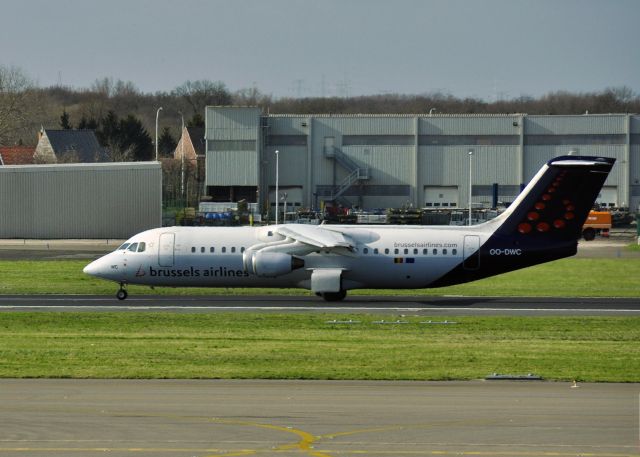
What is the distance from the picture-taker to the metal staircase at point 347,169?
11156cm

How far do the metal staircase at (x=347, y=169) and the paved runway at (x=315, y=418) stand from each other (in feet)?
287

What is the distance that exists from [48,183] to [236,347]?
188ft

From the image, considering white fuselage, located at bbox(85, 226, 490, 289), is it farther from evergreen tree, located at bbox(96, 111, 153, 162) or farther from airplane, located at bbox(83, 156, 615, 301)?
evergreen tree, located at bbox(96, 111, 153, 162)

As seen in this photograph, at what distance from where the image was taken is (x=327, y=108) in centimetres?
18438

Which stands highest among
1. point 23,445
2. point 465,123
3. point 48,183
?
point 465,123

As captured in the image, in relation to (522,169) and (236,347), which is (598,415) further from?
(522,169)

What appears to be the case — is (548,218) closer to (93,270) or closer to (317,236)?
(317,236)

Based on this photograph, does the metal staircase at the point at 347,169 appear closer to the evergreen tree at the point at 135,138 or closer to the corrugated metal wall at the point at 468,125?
the corrugated metal wall at the point at 468,125

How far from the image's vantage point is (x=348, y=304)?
141ft

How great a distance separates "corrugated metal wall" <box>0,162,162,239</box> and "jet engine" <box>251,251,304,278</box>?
140 ft

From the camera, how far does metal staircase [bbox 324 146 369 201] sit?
11156 cm

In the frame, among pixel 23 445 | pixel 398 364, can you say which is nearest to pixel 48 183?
pixel 398 364

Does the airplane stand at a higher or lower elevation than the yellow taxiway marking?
higher

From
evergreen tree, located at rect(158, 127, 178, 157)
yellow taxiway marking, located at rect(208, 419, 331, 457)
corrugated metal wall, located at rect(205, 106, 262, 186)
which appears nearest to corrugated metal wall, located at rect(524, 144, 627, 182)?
corrugated metal wall, located at rect(205, 106, 262, 186)
